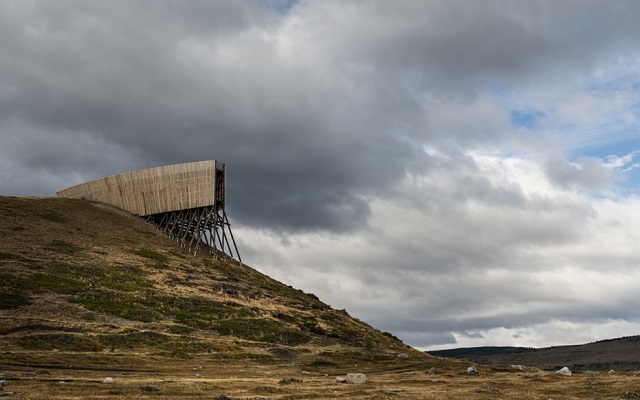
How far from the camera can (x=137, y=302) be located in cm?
6831

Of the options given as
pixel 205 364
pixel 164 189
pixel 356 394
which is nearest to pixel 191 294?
pixel 205 364

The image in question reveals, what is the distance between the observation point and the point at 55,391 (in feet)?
88.8

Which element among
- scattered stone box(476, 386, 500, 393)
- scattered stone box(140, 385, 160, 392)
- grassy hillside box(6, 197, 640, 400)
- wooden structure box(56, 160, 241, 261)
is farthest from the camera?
wooden structure box(56, 160, 241, 261)

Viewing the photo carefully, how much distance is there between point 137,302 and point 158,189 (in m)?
43.8

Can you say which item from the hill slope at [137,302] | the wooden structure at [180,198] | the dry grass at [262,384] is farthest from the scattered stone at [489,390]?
the wooden structure at [180,198]

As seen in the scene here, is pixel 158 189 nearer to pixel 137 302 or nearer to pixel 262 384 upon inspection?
pixel 137 302

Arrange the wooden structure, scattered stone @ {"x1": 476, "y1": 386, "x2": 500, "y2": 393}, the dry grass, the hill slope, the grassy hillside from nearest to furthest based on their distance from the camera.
Result: the dry grass, the grassy hillside, scattered stone @ {"x1": 476, "y1": 386, "x2": 500, "y2": 393}, the hill slope, the wooden structure

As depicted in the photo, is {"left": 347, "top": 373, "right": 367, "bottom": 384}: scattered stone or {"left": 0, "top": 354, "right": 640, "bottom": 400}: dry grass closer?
{"left": 0, "top": 354, "right": 640, "bottom": 400}: dry grass

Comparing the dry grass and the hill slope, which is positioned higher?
the hill slope

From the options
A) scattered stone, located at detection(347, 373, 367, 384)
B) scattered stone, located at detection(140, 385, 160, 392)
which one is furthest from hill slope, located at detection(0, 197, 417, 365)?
scattered stone, located at detection(347, 373, 367, 384)

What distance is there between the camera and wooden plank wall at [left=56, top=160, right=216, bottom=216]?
10444 centimetres

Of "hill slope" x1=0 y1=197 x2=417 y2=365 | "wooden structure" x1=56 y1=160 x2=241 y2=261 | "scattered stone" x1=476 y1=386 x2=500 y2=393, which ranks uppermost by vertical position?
"wooden structure" x1=56 y1=160 x2=241 y2=261

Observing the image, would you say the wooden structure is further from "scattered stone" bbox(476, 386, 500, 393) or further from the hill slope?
"scattered stone" bbox(476, 386, 500, 393)

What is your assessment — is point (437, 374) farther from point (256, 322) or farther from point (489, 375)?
point (256, 322)
